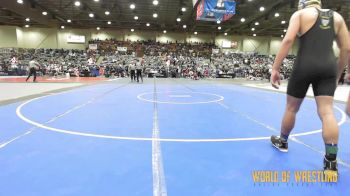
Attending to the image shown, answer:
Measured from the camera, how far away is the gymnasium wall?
38.3 meters

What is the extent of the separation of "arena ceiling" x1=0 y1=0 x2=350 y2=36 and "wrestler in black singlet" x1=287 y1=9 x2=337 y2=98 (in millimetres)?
22931

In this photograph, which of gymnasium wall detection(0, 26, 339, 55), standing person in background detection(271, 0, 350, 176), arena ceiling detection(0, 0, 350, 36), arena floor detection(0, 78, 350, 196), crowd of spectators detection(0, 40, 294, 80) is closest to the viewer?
arena floor detection(0, 78, 350, 196)

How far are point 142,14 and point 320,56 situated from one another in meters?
→ 33.0

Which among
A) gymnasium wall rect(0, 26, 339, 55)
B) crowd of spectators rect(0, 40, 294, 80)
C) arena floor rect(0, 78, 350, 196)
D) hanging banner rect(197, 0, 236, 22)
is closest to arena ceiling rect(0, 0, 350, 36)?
gymnasium wall rect(0, 26, 339, 55)

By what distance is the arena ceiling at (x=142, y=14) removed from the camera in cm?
2683

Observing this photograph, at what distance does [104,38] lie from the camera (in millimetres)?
43406

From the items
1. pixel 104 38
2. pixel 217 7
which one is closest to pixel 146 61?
pixel 104 38

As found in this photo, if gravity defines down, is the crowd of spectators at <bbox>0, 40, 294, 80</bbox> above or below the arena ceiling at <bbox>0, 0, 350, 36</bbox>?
below

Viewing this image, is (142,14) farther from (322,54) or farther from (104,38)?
(322,54)

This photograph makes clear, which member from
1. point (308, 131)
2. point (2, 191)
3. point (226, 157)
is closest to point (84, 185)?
point (2, 191)

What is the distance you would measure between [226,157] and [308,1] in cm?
187

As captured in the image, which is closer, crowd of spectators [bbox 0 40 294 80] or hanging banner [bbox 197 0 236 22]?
hanging banner [bbox 197 0 236 22]

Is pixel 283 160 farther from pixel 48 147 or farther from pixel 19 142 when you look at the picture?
pixel 19 142

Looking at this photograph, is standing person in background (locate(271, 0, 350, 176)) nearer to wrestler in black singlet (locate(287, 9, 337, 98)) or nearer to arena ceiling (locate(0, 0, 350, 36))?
wrestler in black singlet (locate(287, 9, 337, 98))
